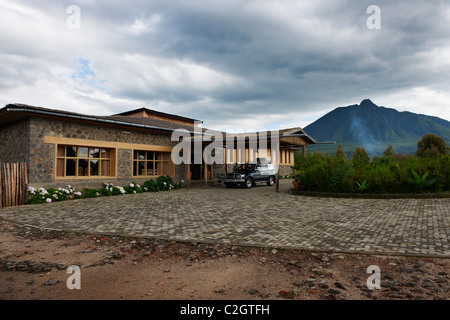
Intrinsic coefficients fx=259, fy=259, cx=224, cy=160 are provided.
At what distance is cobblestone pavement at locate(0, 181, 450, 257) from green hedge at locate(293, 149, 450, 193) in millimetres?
1458

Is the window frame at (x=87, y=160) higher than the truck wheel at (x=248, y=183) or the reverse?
higher

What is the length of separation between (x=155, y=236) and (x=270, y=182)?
564 inches

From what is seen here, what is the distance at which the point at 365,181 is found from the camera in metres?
11.1

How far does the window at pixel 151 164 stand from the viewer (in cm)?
1535

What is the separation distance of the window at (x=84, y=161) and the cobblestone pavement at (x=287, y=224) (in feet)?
12.0

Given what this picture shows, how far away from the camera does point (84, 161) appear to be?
42.8ft

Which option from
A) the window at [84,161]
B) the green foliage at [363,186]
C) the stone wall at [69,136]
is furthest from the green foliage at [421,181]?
the window at [84,161]

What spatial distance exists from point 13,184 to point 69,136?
3.13 m

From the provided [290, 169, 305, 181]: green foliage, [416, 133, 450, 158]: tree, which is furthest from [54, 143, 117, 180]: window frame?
[416, 133, 450, 158]: tree

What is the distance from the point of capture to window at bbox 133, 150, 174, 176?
15347 mm
